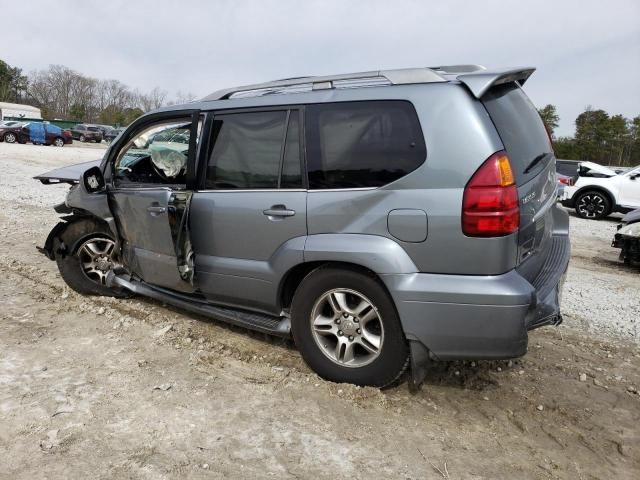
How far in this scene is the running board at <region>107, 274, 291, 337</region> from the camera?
140 inches

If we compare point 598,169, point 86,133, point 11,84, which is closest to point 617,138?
point 598,169

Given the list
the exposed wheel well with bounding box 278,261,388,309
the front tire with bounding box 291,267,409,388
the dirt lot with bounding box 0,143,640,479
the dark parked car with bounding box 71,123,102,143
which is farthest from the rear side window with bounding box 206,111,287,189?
the dark parked car with bounding box 71,123,102,143

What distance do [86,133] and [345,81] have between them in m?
50.1

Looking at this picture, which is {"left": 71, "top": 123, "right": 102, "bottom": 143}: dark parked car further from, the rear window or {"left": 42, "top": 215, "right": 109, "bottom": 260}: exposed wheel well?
the rear window

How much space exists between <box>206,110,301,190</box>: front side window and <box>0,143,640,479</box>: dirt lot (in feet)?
4.26

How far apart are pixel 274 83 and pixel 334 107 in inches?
29.1

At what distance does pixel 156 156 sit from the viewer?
437cm

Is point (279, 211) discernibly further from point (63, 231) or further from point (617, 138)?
point (617, 138)

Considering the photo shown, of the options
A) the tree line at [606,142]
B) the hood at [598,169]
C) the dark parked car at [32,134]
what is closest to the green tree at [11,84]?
the dark parked car at [32,134]

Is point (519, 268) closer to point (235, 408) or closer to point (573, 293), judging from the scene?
point (235, 408)

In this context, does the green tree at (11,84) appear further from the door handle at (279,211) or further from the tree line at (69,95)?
the door handle at (279,211)

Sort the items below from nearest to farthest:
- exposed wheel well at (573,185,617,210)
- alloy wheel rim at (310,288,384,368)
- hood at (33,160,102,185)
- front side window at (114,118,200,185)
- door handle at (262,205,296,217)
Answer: alloy wheel rim at (310,288,384,368), door handle at (262,205,296,217), front side window at (114,118,200,185), hood at (33,160,102,185), exposed wheel well at (573,185,617,210)

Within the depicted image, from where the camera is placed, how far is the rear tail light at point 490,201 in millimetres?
2688

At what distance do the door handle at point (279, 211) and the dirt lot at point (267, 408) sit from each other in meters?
1.09
